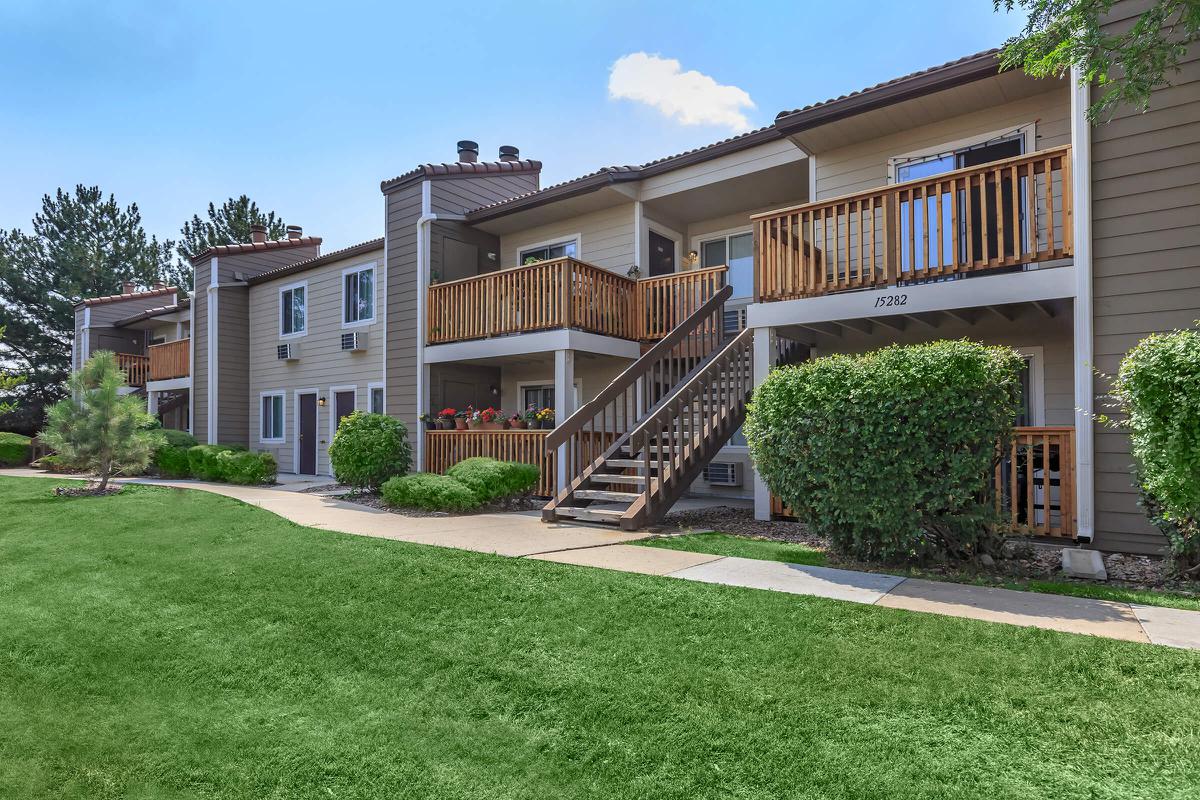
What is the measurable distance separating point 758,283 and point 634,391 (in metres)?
2.37

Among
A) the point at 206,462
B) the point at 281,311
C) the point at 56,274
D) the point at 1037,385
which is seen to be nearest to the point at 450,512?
the point at 1037,385

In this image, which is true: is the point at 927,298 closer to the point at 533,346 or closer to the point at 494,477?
the point at 494,477

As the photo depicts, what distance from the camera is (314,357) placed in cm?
1770

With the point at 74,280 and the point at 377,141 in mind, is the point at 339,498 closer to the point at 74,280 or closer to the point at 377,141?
the point at 377,141

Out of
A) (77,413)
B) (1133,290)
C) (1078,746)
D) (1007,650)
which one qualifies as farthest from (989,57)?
(77,413)

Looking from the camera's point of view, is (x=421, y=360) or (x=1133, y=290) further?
(x=421, y=360)

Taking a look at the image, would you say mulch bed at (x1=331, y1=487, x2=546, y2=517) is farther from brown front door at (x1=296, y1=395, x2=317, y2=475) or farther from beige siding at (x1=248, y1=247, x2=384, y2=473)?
brown front door at (x1=296, y1=395, x2=317, y2=475)

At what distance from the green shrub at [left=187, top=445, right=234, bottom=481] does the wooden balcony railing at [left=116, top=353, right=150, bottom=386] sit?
1044 cm

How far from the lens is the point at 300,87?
41.5 feet

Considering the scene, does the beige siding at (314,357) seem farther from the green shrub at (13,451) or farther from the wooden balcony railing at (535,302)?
the green shrub at (13,451)

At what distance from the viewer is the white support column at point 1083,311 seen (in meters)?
6.46

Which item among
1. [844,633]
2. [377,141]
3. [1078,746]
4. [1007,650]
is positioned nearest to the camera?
[1078,746]

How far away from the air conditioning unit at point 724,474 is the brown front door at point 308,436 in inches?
434

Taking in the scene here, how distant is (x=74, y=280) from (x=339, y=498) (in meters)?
29.6
